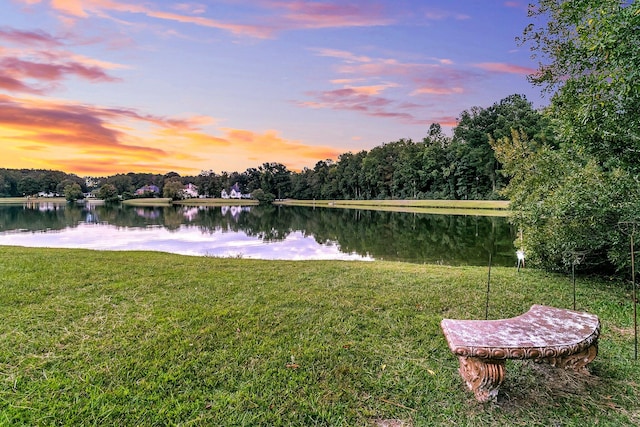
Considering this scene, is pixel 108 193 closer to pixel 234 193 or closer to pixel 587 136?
pixel 234 193

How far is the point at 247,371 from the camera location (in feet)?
8.77

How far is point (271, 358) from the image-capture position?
2879 mm

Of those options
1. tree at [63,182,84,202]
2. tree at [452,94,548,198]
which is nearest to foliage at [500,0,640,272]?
tree at [452,94,548,198]

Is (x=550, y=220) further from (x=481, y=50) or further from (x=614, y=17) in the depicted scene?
(x=481, y=50)

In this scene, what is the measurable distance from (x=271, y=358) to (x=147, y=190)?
8793 cm

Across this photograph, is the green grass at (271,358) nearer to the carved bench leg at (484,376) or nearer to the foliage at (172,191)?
the carved bench leg at (484,376)

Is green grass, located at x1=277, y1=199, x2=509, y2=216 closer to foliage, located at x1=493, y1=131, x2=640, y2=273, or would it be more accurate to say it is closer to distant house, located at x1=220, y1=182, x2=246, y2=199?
foliage, located at x1=493, y1=131, x2=640, y2=273

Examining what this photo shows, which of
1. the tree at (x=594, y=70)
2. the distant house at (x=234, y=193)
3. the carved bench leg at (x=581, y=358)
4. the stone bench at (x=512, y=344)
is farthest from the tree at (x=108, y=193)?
the carved bench leg at (x=581, y=358)

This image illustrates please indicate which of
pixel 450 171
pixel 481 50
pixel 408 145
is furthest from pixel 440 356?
pixel 408 145

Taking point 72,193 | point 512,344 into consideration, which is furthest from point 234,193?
point 512,344

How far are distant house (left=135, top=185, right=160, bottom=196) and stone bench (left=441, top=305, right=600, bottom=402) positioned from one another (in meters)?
85.3

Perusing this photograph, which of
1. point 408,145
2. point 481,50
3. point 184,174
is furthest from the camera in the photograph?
point 184,174

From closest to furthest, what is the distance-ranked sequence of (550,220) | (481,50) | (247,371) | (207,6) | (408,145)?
(247,371), (550,220), (207,6), (481,50), (408,145)

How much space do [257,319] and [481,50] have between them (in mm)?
12338
